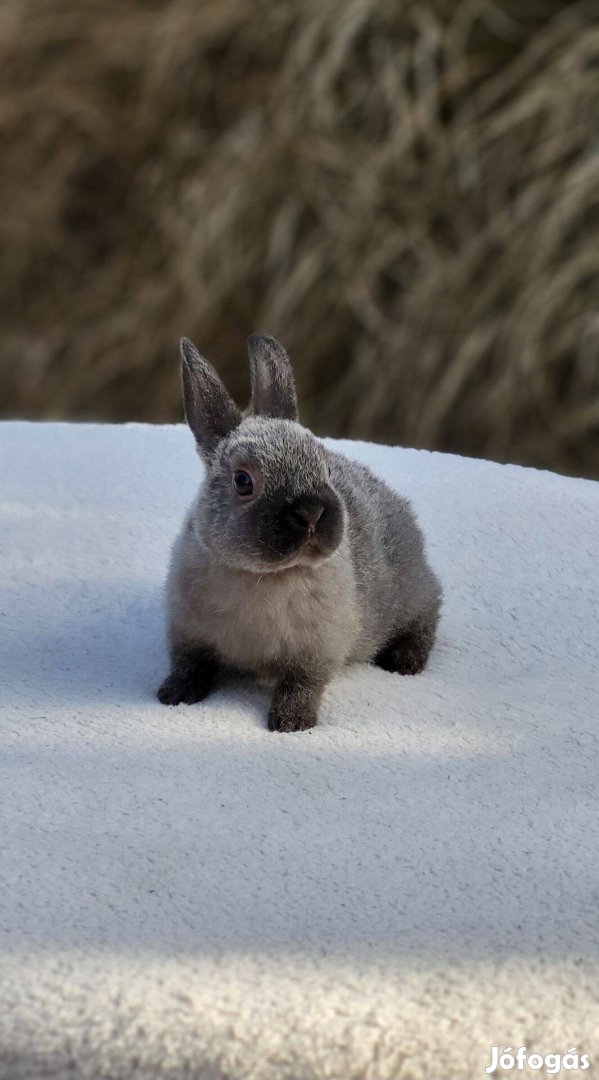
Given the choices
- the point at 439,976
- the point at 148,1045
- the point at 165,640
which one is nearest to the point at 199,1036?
the point at 148,1045

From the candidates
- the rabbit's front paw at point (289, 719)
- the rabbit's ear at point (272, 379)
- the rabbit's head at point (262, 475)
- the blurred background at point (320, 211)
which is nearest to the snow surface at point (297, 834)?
the rabbit's front paw at point (289, 719)

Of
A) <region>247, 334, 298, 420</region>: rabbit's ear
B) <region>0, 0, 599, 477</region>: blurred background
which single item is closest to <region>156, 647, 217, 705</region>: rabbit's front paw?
<region>247, 334, 298, 420</region>: rabbit's ear

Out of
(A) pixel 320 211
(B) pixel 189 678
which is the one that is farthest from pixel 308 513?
(A) pixel 320 211

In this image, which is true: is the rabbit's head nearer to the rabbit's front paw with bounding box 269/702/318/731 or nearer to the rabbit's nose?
the rabbit's nose

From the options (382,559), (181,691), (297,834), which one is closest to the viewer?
(297,834)

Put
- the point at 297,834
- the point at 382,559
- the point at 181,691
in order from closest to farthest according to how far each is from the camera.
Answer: the point at 297,834, the point at 181,691, the point at 382,559

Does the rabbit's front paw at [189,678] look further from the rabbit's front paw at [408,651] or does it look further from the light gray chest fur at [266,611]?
the rabbit's front paw at [408,651]

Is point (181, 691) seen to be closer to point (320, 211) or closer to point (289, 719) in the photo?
point (289, 719)

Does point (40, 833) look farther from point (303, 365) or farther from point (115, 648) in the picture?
point (303, 365)
